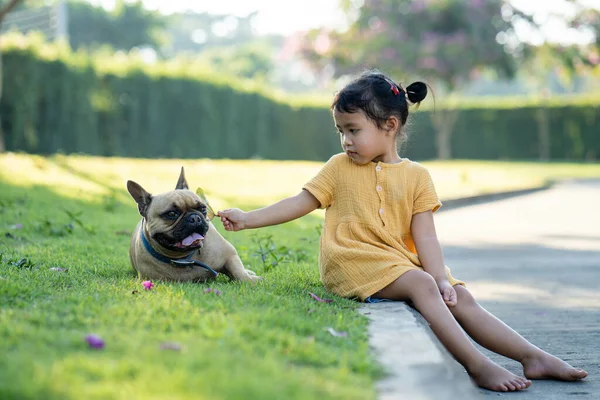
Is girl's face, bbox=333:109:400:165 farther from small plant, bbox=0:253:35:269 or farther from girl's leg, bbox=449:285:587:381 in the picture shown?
small plant, bbox=0:253:35:269

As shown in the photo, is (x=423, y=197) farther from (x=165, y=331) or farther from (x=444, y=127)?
(x=444, y=127)

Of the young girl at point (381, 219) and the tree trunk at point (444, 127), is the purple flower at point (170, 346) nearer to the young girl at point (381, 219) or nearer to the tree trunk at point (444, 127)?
the young girl at point (381, 219)

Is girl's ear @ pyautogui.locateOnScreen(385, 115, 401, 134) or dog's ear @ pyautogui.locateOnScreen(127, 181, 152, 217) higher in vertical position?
girl's ear @ pyautogui.locateOnScreen(385, 115, 401, 134)

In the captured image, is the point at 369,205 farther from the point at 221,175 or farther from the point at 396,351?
the point at 221,175

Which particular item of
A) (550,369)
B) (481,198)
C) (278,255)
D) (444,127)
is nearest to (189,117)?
(481,198)

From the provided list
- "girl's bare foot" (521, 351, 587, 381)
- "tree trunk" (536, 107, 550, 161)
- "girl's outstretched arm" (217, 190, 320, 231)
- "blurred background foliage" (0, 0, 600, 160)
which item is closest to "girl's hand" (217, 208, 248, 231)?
"girl's outstretched arm" (217, 190, 320, 231)

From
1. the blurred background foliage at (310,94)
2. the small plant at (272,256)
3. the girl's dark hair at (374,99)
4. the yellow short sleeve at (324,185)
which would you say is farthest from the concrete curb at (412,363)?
the blurred background foliage at (310,94)

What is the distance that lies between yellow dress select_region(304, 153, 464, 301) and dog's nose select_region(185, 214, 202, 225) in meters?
0.66

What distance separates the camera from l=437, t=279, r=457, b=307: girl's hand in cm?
409

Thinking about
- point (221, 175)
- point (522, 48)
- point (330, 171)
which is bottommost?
point (221, 175)

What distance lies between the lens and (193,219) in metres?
4.55

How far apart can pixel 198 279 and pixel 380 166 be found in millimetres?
1353

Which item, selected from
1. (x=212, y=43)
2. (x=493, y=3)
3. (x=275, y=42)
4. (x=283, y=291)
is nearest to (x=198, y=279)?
(x=283, y=291)

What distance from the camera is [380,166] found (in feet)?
14.6
